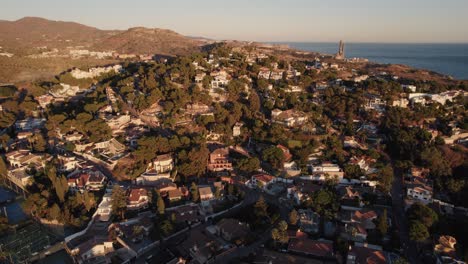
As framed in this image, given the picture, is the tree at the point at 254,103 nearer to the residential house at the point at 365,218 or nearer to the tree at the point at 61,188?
the residential house at the point at 365,218

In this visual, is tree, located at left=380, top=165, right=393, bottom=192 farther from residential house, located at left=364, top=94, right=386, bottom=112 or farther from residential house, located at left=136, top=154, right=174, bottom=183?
residential house, located at left=136, top=154, right=174, bottom=183

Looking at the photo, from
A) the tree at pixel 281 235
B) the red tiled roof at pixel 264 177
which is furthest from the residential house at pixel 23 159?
the tree at pixel 281 235

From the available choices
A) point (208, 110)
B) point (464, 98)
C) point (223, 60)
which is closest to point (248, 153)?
point (208, 110)

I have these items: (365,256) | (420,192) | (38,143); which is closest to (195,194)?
(365,256)

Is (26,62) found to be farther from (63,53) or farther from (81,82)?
(81,82)

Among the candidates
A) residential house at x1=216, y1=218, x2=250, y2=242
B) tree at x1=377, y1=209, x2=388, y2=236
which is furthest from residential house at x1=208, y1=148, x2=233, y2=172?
tree at x1=377, y1=209, x2=388, y2=236

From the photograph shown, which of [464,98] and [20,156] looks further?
[464,98]
